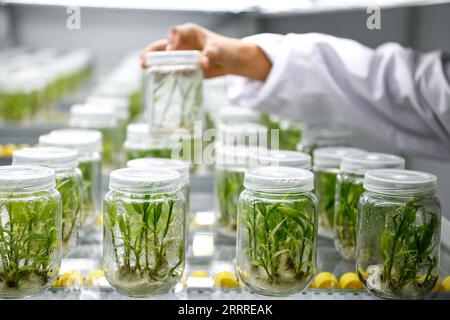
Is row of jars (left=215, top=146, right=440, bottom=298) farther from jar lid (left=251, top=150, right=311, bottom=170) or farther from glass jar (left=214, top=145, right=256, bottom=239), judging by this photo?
glass jar (left=214, top=145, right=256, bottom=239)

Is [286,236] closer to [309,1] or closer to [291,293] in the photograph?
[291,293]

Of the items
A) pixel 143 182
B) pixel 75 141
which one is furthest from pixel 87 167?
pixel 143 182

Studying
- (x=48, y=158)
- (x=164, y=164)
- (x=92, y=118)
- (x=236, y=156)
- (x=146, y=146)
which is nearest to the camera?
(x=48, y=158)

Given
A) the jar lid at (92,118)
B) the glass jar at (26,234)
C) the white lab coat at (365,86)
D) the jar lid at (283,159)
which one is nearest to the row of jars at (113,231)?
the glass jar at (26,234)

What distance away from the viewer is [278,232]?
876mm

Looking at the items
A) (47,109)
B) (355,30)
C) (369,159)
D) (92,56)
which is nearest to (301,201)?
(369,159)

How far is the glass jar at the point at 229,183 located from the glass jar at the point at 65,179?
314 mm

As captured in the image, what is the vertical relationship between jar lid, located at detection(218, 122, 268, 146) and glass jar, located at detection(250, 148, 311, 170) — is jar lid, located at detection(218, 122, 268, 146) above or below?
above

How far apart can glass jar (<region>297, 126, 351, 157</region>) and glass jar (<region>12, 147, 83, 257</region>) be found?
541 mm

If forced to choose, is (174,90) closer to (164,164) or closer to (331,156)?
(164,164)

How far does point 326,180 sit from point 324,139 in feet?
0.59

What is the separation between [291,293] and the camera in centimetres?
89

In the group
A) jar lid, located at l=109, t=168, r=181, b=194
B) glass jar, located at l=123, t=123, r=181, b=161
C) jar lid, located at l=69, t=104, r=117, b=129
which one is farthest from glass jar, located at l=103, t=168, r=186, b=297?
jar lid, located at l=69, t=104, r=117, b=129

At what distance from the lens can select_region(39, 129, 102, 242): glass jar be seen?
1193 mm
